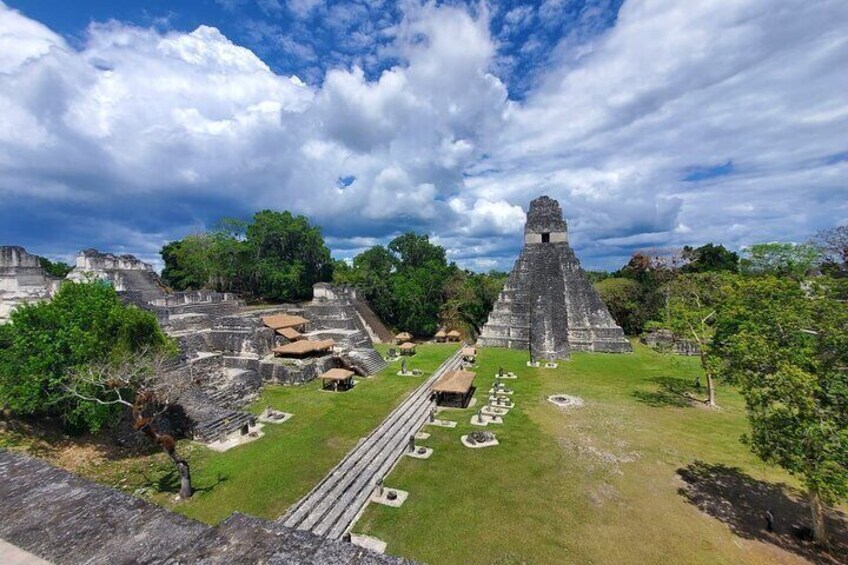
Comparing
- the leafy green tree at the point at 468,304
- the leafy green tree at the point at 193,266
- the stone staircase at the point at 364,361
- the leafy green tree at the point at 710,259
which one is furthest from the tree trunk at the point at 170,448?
the leafy green tree at the point at 710,259

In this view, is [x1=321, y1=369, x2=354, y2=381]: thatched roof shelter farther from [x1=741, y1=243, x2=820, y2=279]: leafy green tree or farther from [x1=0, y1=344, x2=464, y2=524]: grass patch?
[x1=741, y1=243, x2=820, y2=279]: leafy green tree

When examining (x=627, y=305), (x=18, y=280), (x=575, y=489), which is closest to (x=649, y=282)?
(x=627, y=305)

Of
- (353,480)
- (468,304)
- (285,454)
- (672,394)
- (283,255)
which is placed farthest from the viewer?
(283,255)

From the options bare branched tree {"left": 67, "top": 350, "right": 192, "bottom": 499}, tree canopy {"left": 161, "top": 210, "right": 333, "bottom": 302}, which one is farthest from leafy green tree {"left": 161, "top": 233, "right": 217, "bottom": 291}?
bare branched tree {"left": 67, "top": 350, "right": 192, "bottom": 499}

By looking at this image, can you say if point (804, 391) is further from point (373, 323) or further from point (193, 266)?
point (193, 266)

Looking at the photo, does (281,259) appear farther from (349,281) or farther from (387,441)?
(387,441)

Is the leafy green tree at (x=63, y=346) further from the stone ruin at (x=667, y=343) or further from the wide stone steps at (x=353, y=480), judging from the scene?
the stone ruin at (x=667, y=343)

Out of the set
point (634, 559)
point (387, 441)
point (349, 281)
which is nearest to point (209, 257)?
point (349, 281)

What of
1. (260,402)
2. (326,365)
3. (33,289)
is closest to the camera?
(260,402)
